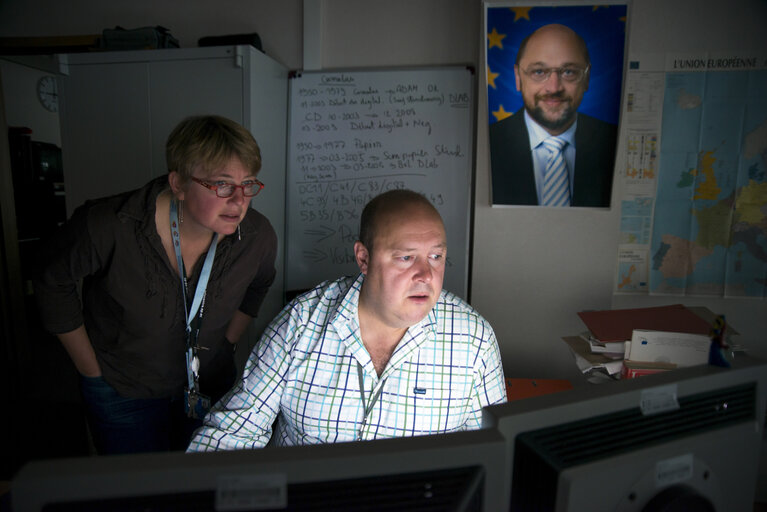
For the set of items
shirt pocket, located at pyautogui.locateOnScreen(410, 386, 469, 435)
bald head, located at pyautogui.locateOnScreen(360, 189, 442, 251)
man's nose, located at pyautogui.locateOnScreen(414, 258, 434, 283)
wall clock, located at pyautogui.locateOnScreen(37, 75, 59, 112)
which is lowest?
shirt pocket, located at pyautogui.locateOnScreen(410, 386, 469, 435)

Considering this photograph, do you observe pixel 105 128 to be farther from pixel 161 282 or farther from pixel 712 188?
pixel 712 188

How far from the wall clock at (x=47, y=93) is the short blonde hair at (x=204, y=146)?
4021 mm

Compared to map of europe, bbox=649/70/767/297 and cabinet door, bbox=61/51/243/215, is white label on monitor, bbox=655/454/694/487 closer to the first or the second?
map of europe, bbox=649/70/767/297

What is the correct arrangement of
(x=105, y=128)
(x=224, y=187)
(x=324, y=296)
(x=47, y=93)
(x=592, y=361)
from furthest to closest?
(x=47, y=93) < (x=105, y=128) < (x=592, y=361) < (x=224, y=187) < (x=324, y=296)

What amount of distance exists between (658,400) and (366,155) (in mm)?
2090

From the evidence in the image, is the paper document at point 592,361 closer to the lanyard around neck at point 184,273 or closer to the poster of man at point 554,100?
the poster of man at point 554,100

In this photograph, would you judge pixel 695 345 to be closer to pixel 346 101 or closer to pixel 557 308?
pixel 557 308

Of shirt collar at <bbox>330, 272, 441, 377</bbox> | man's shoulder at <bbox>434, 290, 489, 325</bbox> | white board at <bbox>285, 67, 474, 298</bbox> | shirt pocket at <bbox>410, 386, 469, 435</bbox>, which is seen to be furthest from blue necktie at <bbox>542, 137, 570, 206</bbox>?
shirt pocket at <bbox>410, 386, 469, 435</bbox>

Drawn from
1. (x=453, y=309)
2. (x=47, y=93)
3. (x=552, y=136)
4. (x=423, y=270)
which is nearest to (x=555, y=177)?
(x=552, y=136)

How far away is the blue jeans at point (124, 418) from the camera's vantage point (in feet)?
5.10

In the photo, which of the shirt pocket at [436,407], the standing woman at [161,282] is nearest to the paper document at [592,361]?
the shirt pocket at [436,407]

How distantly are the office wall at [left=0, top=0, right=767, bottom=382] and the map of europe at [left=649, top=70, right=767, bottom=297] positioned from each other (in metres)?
0.12

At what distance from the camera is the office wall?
196 cm

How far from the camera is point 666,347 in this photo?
1497 millimetres
